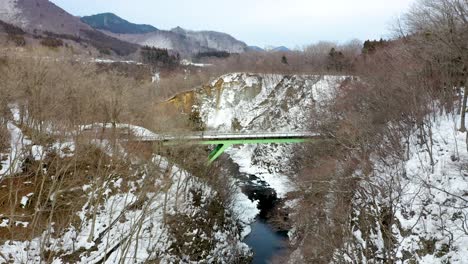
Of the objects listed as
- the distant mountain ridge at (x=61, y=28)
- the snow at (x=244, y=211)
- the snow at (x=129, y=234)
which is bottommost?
Result: the snow at (x=244, y=211)

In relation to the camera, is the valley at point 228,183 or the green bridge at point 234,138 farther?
the green bridge at point 234,138

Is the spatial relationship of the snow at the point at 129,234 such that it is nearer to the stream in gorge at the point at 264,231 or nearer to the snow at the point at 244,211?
the stream in gorge at the point at 264,231

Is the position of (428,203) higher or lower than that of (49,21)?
lower

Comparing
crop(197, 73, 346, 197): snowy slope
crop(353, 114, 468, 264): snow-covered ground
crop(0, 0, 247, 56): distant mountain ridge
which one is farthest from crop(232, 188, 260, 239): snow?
crop(0, 0, 247, 56): distant mountain ridge

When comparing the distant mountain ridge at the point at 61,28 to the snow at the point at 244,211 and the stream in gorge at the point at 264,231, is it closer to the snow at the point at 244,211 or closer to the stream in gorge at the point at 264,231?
the stream in gorge at the point at 264,231

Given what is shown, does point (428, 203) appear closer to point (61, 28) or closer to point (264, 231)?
point (264, 231)

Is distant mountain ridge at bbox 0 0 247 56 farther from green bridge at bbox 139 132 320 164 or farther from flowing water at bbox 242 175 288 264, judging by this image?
flowing water at bbox 242 175 288 264

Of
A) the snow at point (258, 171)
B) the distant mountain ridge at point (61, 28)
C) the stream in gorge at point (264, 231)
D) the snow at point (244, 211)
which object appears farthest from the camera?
the distant mountain ridge at point (61, 28)

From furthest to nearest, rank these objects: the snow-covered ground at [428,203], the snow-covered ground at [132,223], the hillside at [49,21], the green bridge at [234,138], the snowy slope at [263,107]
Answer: the hillside at [49,21] → the snowy slope at [263,107] → the green bridge at [234,138] → the snow-covered ground at [132,223] → the snow-covered ground at [428,203]

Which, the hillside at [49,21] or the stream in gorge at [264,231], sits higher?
the hillside at [49,21]

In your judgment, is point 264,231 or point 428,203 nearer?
point 428,203

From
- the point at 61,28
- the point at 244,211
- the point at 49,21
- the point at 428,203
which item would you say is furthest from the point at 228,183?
the point at 49,21

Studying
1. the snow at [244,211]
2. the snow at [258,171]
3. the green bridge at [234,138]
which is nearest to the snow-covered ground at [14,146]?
the green bridge at [234,138]
